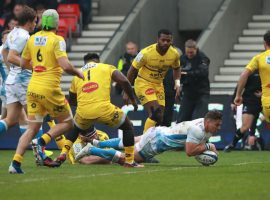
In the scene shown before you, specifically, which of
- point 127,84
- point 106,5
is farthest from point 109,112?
point 106,5

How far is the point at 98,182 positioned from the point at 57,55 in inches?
92.9

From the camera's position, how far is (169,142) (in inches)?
653

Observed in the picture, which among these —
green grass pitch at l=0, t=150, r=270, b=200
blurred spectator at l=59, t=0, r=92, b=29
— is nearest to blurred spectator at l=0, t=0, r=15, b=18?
blurred spectator at l=59, t=0, r=92, b=29

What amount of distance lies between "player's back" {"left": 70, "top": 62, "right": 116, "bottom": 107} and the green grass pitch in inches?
39.9

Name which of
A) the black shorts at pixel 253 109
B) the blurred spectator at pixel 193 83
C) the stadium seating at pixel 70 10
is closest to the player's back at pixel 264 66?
the black shorts at pixel 253 109

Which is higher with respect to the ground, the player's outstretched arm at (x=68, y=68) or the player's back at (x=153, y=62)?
the player's outstretched arm at (x=68, y=68)

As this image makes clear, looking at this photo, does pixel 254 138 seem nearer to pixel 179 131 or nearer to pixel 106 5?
pixel 179 131

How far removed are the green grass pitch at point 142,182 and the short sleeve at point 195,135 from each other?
409 mm

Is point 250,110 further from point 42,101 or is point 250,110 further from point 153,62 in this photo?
point 42,101

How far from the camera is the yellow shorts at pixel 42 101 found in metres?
15.4

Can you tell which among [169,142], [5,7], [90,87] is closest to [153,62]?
[169,142]

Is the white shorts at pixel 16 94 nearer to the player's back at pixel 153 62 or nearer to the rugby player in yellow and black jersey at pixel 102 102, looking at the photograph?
Result: the rugby player in yellow and black jersey at pixel 102 102

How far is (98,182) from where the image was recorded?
13.6 metres

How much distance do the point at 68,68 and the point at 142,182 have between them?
220cm
